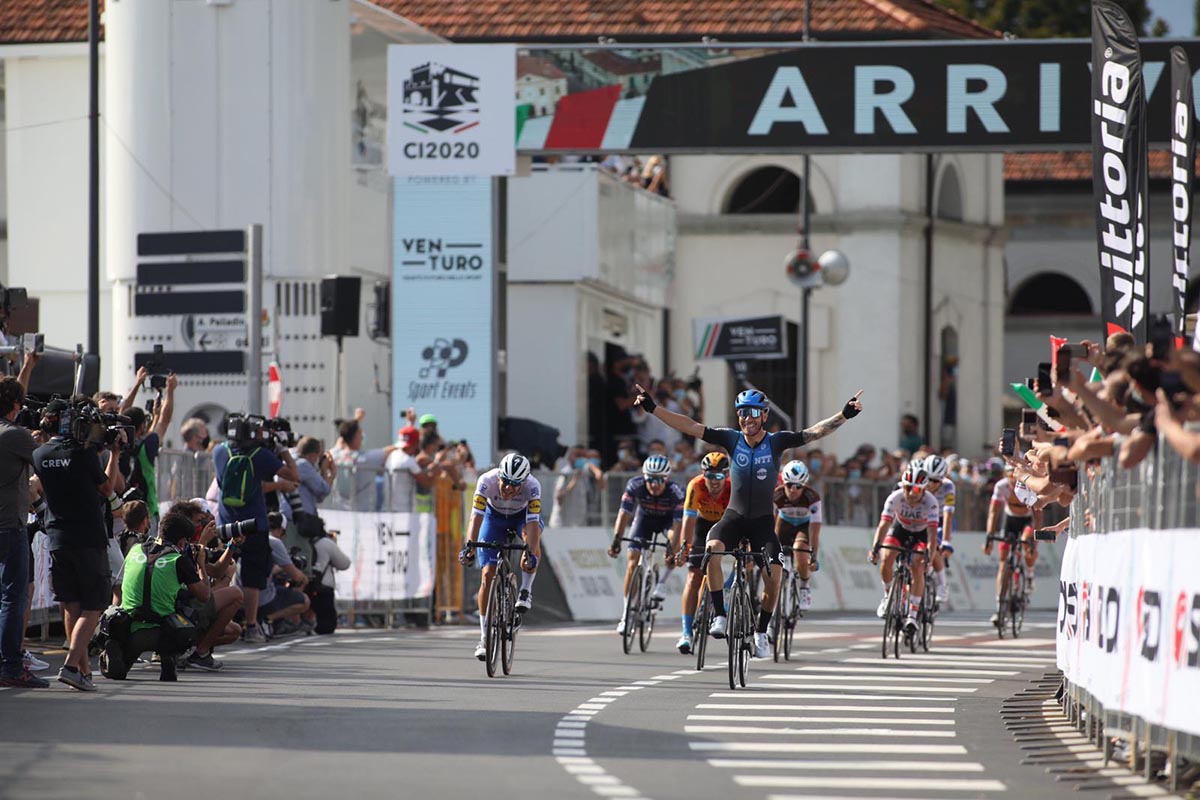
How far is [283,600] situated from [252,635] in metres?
0.89

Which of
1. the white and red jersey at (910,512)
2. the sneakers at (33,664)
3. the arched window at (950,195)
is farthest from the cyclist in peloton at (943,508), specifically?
the arched window at (950,195)

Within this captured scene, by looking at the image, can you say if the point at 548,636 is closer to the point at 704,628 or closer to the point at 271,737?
the point at 704,628

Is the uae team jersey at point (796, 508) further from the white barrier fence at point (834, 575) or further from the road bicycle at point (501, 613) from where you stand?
the white barrier fence at point (834, 575)

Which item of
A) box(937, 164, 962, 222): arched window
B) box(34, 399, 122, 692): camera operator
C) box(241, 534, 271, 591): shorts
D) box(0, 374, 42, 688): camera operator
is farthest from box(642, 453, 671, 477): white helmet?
box(937, 164, 962, 222): arched window

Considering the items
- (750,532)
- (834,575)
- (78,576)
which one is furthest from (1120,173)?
(834,575)

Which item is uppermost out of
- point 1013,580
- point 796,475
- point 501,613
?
point 796,475

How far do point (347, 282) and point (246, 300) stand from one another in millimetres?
1140

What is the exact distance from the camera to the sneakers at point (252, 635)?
2081 cm

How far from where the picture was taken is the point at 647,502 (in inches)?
865

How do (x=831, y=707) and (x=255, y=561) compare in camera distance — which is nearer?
(x=831, y=707)

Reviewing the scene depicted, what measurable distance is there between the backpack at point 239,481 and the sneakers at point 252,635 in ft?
5.28

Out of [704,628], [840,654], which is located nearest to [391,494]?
[840,654]

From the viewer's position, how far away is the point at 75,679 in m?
15.0

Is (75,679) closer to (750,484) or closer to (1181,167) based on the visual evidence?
(750,484)
